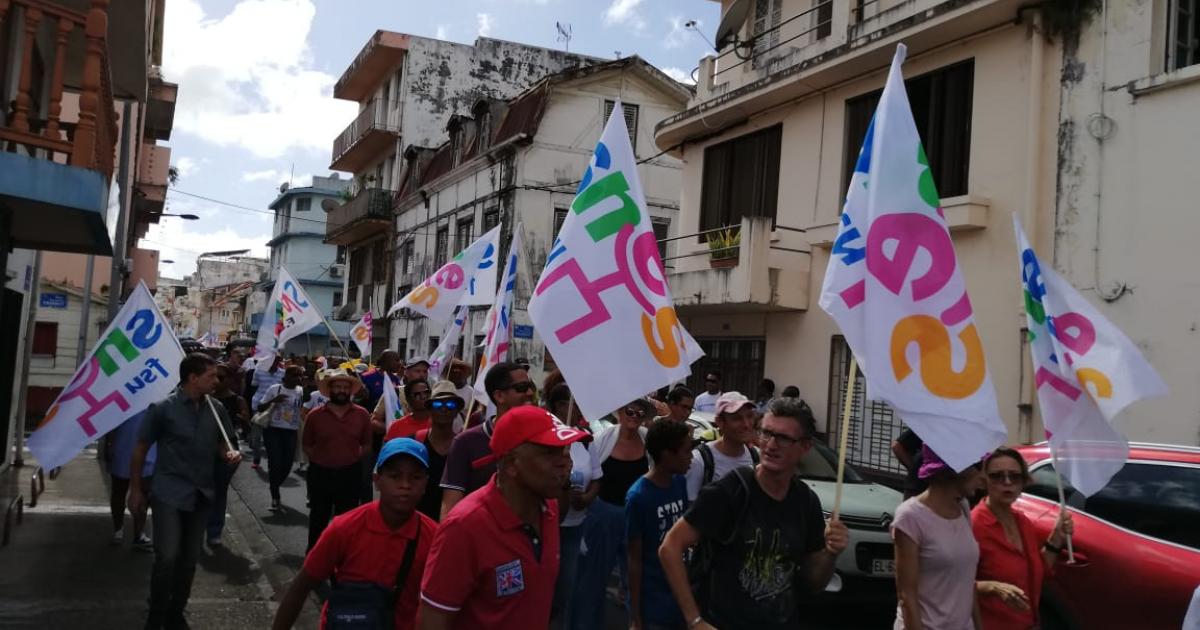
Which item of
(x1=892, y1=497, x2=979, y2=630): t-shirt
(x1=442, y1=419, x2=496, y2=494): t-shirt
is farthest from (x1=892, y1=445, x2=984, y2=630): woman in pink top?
(x1=442, y1=419, x2=496, y2=494): t-shirt

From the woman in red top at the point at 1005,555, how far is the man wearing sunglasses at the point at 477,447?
2261 millimetres

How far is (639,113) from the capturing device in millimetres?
26906

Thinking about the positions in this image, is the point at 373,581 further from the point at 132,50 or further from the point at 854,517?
the point at 132,50

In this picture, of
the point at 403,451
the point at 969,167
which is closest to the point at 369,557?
the point at 403,451

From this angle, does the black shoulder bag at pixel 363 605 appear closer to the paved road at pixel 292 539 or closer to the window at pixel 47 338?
the paved road at pixel 292 539

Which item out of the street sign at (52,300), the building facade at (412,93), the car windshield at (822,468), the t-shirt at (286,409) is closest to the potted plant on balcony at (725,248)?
the t-shirt at (286,409)

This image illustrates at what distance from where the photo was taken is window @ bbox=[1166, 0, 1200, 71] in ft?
34.9

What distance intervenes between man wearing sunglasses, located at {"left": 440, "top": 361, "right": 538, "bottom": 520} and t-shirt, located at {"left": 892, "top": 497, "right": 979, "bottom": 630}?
6.71ft

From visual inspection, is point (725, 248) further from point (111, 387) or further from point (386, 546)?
point (386, 546)

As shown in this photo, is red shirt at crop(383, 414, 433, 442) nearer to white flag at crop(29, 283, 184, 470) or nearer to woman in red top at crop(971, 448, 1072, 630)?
white flag at crop(29, 283, 184, 470)

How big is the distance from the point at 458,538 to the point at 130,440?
659cm

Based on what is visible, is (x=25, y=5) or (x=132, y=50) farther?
(x=132, y=50)

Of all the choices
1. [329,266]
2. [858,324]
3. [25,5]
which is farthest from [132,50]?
[329,266]

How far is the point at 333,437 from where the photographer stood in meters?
7.97
